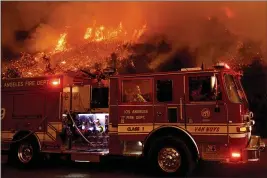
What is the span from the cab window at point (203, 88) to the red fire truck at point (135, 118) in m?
0.02

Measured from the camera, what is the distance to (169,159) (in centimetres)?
690

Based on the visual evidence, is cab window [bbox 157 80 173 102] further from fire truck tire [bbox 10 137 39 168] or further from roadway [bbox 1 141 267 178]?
fire truck tire [bbox 10 137 39 168]

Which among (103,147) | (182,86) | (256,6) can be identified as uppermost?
(256,6)

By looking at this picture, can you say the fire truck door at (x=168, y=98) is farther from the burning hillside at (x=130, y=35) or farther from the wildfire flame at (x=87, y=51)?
the wildfire flame at (x=87, y=51)

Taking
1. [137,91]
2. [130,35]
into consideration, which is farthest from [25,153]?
[130,35]

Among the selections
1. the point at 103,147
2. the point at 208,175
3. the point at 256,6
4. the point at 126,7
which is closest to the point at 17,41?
the point at 126,7

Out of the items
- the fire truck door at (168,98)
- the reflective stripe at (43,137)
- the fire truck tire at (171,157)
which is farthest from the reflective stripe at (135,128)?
the reflective stripe at (43,137)

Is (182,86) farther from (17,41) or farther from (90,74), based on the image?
(17,41)

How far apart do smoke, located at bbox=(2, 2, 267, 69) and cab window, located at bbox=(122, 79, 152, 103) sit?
735 centimetres

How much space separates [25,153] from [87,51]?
29.3ft

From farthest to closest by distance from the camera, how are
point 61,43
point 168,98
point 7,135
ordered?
point 61,43
point 7,135
point 168,98

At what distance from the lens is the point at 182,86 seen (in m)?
7.04

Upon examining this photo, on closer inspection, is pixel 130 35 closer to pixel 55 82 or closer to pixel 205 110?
pixel 55 82

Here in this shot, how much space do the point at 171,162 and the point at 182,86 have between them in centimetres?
170
